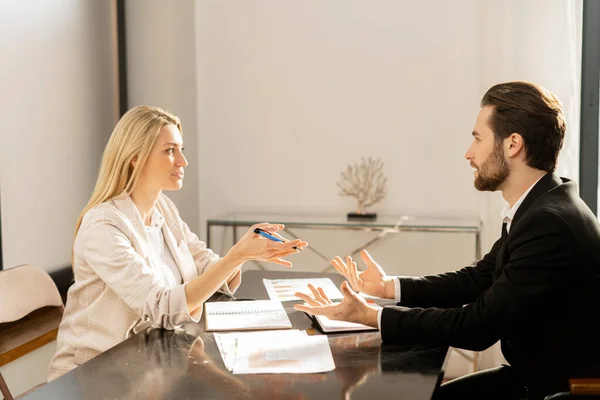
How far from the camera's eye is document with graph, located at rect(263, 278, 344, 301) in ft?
7.50

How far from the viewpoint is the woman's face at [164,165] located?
7.52ft

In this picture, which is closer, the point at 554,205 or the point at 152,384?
the point at 152,384

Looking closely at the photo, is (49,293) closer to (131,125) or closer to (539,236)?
(131,125)

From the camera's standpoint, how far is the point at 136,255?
2.05 meters

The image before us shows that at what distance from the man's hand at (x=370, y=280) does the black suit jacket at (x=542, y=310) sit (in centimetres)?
35

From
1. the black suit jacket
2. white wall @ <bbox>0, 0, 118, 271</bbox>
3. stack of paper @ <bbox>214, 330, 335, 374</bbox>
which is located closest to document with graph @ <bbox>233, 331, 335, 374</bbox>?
stack of paper @ <bbox>214, 330, 335, 374</bbox>

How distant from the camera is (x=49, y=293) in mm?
2836

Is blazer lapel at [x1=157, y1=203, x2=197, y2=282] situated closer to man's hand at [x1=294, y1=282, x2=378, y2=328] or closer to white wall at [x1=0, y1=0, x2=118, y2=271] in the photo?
man's hand at [x1=294, y1=282, x2=378, y2=328]

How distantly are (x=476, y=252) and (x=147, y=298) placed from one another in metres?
2.09

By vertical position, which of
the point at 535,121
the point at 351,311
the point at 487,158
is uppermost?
the point at 535,121

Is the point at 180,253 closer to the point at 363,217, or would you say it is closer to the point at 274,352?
the point at 274,352

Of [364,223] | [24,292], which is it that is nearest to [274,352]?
[24,292]

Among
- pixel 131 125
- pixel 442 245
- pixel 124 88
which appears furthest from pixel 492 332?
pixel 124 88

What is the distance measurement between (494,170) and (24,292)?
181cm
